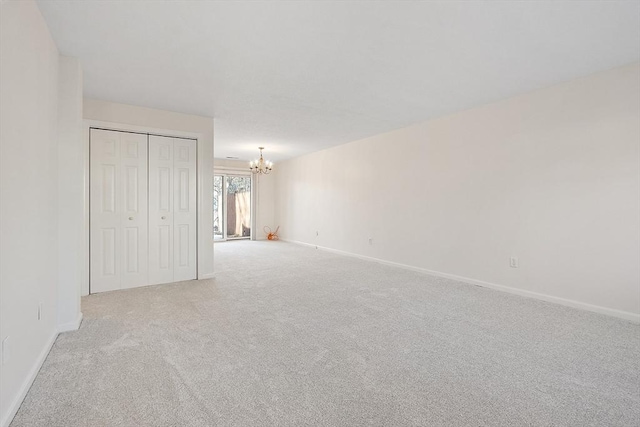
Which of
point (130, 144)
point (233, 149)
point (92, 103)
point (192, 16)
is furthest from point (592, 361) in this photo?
point (233, 149)

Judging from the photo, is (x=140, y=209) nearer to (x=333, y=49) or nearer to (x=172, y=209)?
(x=172, y=209)

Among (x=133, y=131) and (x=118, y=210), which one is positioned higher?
(x=133, y=131)

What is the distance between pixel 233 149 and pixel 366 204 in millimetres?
3457

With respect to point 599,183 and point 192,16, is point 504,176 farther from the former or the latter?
point 192,16

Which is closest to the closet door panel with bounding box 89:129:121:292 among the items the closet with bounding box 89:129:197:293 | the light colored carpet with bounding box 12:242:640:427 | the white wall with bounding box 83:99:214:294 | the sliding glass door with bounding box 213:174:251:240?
the closet with bounding box 89:129:197:293

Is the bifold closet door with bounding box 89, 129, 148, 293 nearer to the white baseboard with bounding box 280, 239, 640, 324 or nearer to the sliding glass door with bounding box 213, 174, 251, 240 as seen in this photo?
the white baseboard with bounding box 280, 239, 640, 324

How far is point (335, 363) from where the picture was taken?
211 cm

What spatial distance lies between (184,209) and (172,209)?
0.16 m

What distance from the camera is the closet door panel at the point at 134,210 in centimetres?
395

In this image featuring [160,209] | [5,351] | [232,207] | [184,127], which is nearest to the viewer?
[5,351]

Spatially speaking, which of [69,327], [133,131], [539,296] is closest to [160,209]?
[133,131]

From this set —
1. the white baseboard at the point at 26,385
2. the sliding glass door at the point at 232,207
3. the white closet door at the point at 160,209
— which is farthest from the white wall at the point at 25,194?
the sliding glass door at the point at 232,207

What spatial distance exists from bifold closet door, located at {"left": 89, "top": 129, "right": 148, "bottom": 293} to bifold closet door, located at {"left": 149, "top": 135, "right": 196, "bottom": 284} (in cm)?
11

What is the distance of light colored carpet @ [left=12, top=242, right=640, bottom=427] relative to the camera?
1624 millimetres
